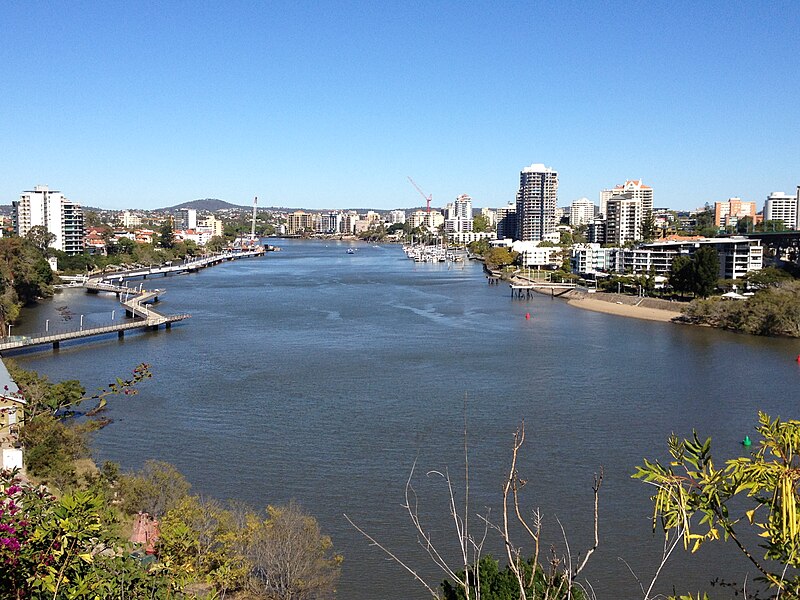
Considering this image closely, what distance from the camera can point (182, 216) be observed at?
163ft

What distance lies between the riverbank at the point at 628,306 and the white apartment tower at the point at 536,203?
15.9 metres

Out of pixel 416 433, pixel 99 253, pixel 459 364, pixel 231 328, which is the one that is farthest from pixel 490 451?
pixel 99 253

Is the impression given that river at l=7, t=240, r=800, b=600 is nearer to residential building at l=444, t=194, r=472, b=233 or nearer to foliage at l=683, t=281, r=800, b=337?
foliage at l=683, t=281, r=800, b=337

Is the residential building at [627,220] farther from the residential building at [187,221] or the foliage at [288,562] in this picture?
the residential building at [187,221]

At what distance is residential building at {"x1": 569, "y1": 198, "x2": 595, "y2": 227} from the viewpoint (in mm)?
45878

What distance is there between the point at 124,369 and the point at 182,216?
4392 cm

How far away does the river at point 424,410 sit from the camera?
365 centimetres

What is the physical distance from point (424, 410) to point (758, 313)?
601 centimetres

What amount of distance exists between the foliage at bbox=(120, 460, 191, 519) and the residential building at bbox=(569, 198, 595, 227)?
4341 centimetres

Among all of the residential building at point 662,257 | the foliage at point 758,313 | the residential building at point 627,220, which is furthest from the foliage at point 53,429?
the residential building at point 627,220

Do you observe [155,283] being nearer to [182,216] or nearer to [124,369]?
[124,369]

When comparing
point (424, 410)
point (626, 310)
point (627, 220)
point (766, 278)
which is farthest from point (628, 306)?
point (627, 220)

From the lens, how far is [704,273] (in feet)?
41.8

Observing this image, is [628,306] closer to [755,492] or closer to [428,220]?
[755,492]
